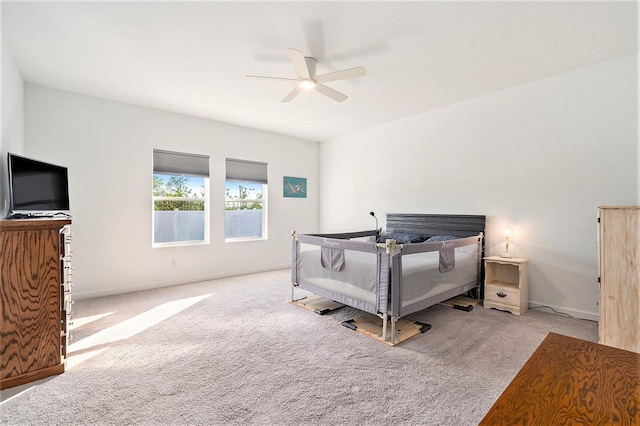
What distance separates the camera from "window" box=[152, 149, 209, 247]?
4371 millimetres

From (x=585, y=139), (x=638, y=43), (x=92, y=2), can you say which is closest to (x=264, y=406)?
(x=92, y=2)

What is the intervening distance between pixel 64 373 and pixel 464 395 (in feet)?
8.74

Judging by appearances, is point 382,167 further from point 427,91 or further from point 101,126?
point 101,126

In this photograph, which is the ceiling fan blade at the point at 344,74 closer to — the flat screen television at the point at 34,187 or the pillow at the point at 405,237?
the pillow at the point at 405,237

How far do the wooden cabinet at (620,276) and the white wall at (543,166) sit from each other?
819 mm

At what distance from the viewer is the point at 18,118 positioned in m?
3.06

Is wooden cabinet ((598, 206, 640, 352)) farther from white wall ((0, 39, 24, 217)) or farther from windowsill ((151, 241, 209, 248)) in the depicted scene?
white wall ((0, 39, 24, 217))

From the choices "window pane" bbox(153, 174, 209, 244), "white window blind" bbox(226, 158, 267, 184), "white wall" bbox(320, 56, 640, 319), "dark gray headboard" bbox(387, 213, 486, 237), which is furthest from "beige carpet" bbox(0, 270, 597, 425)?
"white window blind" bbox(226, 158, 267, 184)

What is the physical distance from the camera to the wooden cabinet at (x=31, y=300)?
6.07 feet

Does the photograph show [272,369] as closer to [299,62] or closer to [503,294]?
[299,62]

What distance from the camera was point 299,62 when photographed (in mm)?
2420

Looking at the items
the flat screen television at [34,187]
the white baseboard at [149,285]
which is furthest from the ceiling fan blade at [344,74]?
the white baseboard at [149,285]

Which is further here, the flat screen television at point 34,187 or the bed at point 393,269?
the bed at point 393,269

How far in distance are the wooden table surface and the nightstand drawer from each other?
2.47m
